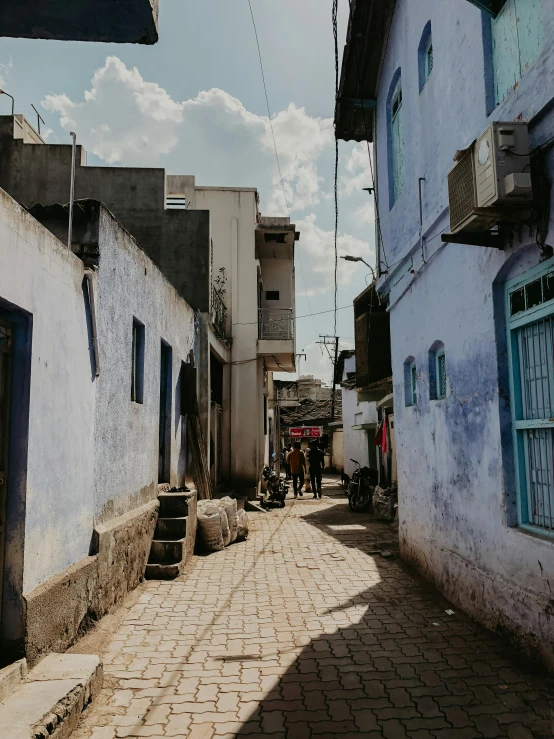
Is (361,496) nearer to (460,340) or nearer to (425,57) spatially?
(460,340)

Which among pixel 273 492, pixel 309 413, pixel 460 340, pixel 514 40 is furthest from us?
pixel 309 413

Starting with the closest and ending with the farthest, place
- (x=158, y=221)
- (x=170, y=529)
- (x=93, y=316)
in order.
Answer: (x=93, y=316) < (x=170, y=529) < (x=158, y=221)

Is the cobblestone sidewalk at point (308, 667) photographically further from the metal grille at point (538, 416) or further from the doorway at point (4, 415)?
the doorway at point (4, 415)

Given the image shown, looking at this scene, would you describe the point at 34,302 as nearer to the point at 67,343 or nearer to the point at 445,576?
the point at 67,343

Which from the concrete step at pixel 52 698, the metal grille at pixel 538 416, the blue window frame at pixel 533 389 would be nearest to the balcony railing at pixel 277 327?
the blue window frame at pixel 533 389

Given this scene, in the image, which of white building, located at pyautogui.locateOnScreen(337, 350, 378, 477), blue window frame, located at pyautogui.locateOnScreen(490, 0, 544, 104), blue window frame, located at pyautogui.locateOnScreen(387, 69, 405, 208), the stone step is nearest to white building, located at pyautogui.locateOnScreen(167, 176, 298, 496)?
white building, located at pyautogui.locateOnScreen(337, 350, 378, 477)

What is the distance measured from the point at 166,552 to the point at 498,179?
611 cm

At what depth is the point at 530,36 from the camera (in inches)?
182

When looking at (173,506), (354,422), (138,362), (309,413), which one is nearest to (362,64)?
(138,362)

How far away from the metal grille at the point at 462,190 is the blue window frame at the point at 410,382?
10.8 ft

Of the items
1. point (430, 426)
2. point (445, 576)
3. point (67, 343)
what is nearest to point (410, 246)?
point (430, 426)

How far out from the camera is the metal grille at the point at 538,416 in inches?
179

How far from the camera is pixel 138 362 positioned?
26.1 feet

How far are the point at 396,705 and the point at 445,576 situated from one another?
8.94 ft
